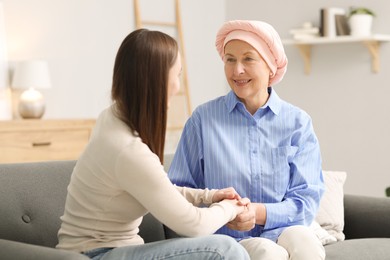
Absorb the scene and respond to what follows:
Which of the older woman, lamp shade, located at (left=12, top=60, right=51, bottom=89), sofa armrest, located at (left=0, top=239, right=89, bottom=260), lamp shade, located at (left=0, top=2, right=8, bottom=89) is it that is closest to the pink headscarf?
the older woman

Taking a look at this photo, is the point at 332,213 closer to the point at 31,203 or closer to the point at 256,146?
the point at 256,146

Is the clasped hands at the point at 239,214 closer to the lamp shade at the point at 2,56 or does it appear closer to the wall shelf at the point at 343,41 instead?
the lamp shade at the point at 2,56

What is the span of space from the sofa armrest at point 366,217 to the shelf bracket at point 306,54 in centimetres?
292

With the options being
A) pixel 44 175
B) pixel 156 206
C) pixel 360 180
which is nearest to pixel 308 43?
pixel 360 180

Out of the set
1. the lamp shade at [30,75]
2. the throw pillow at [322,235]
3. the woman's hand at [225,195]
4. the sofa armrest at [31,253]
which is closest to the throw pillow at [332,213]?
the throw pillow at [322,235]

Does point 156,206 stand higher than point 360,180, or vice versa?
point 156,206

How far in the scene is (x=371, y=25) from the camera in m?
5.97

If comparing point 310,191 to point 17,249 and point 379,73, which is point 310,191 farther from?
point 379,73

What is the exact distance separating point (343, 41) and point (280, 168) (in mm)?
3315

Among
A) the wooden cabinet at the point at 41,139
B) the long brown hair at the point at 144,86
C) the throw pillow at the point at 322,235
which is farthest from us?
the wooden cabinet at the point at 41,139

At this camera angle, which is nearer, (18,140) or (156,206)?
(156,206)

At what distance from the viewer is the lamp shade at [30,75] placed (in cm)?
531

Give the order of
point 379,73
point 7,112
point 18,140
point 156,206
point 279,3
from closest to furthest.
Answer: point 156,206
point 18,140
point 7,112
point 379,73
point 279,3

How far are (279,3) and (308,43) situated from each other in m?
0.50
